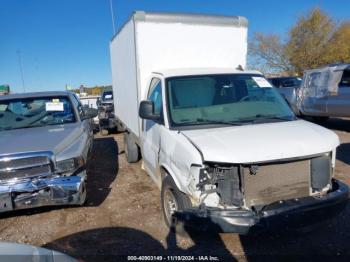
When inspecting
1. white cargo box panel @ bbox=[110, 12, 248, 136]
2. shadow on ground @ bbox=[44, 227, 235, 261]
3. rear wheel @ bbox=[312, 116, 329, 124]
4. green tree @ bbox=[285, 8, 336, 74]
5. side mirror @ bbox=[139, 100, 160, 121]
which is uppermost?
green tree @ bbox=[285, 8, 336, 74]

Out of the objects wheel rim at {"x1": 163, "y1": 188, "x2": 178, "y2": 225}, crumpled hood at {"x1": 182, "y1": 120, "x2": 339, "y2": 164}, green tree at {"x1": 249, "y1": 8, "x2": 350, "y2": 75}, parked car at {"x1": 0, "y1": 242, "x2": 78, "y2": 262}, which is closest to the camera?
parked car at {"x1": 0, "y1": 242, "x2": 78, "y2": 262}

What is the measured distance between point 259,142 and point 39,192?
2.90 m

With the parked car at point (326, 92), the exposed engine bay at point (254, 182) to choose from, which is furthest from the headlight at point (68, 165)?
the parked car at point (326, 92)

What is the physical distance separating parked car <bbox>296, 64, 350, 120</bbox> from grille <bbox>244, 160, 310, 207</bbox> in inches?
303

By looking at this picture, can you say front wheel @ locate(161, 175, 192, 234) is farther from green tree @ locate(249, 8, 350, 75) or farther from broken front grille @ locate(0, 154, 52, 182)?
green tree @ locate(249, 8, 350, 75)

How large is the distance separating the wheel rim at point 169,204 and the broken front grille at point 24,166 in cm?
164

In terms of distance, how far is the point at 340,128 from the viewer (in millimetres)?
11117

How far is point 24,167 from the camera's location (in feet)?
13.4

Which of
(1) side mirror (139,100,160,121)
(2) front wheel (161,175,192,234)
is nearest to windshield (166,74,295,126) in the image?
(1) side mirror (139,100,160,121)

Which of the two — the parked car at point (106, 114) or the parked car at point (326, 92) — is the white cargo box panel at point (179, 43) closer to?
the parked car at point (326, 92)

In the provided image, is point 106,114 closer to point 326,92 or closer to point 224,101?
point 326,92

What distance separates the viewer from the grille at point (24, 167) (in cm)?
402

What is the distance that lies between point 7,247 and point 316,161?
303cm

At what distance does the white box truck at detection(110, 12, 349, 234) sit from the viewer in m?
3.10
